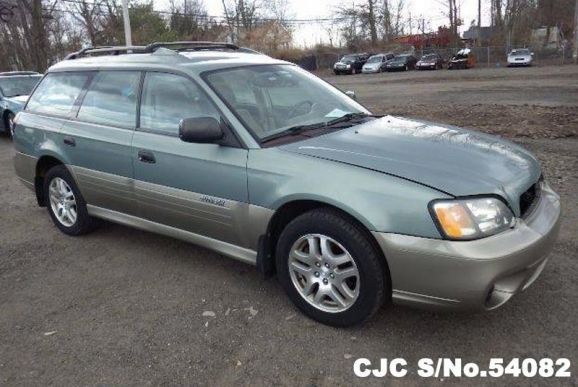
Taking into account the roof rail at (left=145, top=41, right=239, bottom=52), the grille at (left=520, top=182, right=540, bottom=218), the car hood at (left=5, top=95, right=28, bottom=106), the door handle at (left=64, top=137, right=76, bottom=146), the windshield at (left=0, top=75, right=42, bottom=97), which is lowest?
the grille at (left=520, top=182, right=540, bottom=218)

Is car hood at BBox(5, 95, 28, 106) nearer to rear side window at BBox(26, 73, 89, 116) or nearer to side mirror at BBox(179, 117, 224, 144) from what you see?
rear side window at BBox(26, 73, 89, 116)

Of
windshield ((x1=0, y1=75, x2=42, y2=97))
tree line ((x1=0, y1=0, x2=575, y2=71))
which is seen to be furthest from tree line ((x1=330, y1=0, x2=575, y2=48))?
windshield ((x1=0, y1=75, x2=42, y2=97))

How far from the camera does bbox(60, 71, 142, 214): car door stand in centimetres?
405

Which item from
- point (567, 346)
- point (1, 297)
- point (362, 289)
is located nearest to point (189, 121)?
point (362, 289)

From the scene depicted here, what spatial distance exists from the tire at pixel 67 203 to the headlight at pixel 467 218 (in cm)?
332

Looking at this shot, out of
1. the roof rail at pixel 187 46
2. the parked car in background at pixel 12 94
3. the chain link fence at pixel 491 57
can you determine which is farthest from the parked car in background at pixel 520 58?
the roof rail at pixel 187 46

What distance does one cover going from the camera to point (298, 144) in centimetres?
328

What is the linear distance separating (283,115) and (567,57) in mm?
44275

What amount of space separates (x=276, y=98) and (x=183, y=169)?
2.90ft

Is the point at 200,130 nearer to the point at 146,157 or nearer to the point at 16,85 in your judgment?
the point at 146,157

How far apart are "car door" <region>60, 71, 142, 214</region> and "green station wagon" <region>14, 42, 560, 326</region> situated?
15mm

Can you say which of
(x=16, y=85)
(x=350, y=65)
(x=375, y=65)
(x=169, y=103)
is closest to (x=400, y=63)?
(x=375, y=65)

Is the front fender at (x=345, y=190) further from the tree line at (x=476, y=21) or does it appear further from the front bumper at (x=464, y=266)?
the tree line at (x=476, y=21)

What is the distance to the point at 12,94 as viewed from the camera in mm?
11883
